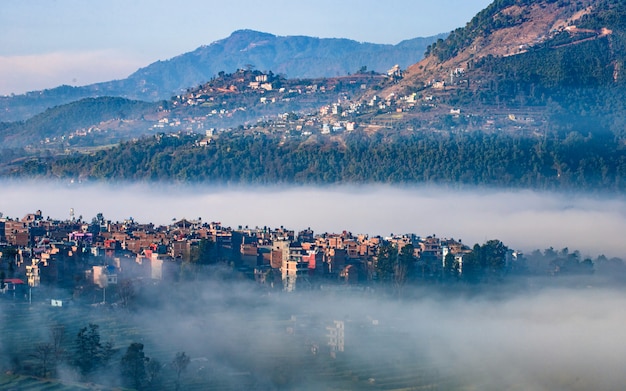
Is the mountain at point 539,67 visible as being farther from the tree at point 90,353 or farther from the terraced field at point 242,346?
the tree at point 90,353

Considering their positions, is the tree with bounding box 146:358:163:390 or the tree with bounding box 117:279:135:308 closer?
the tree with bounding box 146:358:163:390

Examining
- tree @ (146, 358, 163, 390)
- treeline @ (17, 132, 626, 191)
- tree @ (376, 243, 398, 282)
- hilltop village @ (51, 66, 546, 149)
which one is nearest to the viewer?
tree @ (146, 358, 163, 390)

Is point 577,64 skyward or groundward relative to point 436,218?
skyward

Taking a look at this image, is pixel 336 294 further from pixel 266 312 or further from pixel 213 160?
pixel 213 160

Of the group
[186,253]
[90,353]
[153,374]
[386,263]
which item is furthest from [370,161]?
[153,374]

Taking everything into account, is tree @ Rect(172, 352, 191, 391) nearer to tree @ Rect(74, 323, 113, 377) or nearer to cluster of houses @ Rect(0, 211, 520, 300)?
tree @ Rect(74, 323, 113, 377)

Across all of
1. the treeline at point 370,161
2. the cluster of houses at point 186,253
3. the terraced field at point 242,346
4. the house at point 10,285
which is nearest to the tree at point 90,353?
the terraced field at point 242,346

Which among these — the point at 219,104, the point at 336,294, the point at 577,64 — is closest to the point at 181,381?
the point at 336,294

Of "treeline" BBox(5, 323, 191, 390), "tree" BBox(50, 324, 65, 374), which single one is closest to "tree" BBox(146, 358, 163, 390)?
"treeline" BBox(5, 323, 191, 390)
